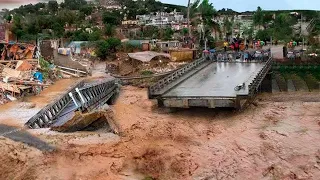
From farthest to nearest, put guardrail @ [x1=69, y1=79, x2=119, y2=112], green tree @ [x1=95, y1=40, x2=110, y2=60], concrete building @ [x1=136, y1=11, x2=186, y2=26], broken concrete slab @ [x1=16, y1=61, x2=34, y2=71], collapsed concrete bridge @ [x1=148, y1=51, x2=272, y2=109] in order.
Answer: concrete building @ [x1=136, y1=11, x2=186, y2=26] → green tree @ [x1=95, y1=40, x2=110, y2=60] → broken concrete slab @ [x1=16, y1=61, x2=34, y2=71] → guardrail @ [x1=69, y1=79, x2=119, y2=112] → collapsed concrete bridge @ [x1=148, y1=51, x2=272, y2=109]

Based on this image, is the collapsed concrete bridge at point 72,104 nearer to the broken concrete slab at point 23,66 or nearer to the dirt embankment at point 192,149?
the dirt embankment at point 192,149

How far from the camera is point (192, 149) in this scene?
47.8 ft

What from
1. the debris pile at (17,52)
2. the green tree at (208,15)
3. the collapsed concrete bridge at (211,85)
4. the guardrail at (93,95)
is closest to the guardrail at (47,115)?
the guardrail at (93,95)

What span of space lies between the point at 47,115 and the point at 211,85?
692 centimetres

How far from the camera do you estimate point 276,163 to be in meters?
13.4

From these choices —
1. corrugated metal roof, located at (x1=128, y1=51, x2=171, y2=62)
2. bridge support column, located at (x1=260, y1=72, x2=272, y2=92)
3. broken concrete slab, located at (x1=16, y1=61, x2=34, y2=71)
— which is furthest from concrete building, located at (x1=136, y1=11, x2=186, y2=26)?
broken concrete slab, located at (x1=16, y1=61, x2=34, y2=71)

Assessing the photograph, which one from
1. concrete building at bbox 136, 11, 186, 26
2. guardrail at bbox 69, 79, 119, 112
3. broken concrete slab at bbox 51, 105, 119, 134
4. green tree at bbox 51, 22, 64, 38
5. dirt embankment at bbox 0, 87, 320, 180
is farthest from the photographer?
concrete building at bbox 136, 11, 186, 26

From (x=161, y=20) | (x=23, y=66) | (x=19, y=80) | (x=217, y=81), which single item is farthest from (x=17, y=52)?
(x=161, y=20)

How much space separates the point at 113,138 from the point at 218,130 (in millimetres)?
3523

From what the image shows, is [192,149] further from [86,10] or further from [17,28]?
[86,10]

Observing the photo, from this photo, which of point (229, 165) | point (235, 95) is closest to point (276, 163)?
point (229, 165)

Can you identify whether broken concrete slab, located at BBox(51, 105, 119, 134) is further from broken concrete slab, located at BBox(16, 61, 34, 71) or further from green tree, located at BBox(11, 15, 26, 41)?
green tree, located at BBox(11, 15, 26, 41)

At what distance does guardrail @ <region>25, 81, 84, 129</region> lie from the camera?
16.2 metres

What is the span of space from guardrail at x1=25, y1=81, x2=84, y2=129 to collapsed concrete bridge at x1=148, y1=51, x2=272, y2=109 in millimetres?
3287
